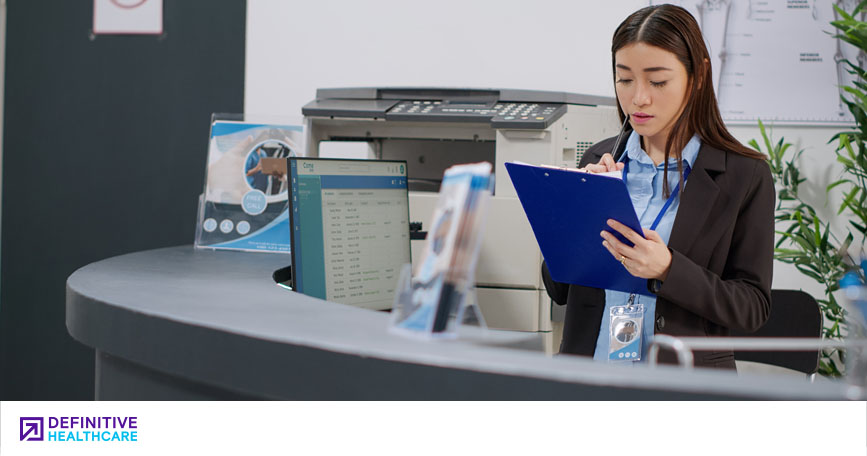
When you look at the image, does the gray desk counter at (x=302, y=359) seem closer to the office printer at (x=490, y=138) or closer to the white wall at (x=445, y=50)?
the office printer at (x=490, y=138)

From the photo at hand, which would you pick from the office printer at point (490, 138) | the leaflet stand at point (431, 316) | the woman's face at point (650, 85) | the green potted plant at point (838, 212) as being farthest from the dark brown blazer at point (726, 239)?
the green potted plant at point (838, 212)

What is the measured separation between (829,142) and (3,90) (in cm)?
326

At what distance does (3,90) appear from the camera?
3.25 meters

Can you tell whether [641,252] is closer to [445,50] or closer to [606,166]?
[606,166]

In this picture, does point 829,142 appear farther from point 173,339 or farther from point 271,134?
point 173,339

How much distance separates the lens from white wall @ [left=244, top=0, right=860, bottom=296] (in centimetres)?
283

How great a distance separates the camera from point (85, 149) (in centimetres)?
324

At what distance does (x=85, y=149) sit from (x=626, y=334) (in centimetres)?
265

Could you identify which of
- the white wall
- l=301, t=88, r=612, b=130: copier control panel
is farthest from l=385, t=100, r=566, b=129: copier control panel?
the white wall
